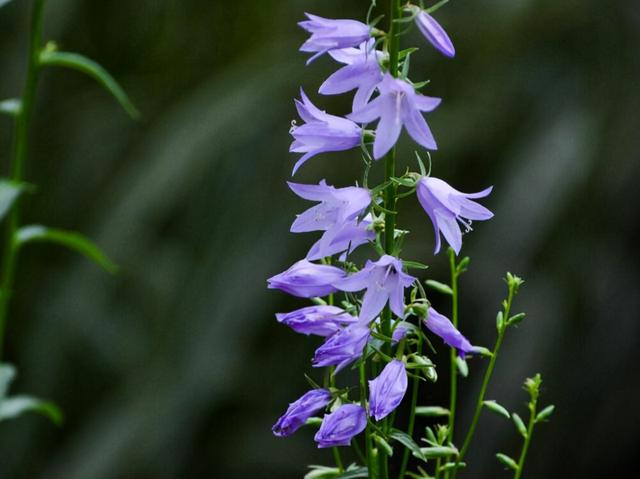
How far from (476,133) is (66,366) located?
0.76m

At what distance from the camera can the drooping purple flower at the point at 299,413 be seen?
17.1 inches

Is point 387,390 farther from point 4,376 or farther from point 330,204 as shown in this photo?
point 4,376

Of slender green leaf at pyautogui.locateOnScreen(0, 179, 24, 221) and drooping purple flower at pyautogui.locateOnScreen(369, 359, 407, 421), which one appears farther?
slender green leaf at pyautogui.locateOnScreen(0, 179, 24, 221)

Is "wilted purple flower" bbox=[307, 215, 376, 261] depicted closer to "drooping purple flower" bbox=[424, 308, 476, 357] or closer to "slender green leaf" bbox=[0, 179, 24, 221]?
"drooping purple flower" bbox=[424, 308, 476, 357]

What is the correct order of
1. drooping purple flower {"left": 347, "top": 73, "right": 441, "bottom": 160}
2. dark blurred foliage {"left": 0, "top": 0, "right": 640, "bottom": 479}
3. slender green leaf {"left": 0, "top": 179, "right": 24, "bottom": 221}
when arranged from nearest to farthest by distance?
1. drooping purple flower {"left": 347, "top": 73, "right": 441, "bottom": 160}
2. slender green leaf {"left": 0, "top": 179, "right": 24, "bottom": 221}
3. dark blurred foliage {"left": 0, "top": 0, "right": 640, "bottom": 479}

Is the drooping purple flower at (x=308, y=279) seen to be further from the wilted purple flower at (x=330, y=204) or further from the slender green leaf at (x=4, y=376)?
the slender green leaf at (x=4, y=376)

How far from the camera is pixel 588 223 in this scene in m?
1.40

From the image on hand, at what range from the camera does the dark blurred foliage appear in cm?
135

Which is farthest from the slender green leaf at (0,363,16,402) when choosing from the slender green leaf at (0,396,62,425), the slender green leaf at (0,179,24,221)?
the slender green leaf at (0,179,24,221)

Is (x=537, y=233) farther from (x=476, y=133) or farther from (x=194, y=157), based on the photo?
(x=194, y=157)

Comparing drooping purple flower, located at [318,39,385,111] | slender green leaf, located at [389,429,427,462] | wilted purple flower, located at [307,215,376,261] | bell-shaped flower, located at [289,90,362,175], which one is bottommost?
slender green leaf, located at [389,429,427,462]

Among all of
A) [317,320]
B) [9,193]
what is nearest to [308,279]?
[317,320]

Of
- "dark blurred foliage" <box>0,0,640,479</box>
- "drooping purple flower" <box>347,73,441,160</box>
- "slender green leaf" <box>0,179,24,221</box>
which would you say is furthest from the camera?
"dark blurred foliage" <box>0,0,640,479</box>

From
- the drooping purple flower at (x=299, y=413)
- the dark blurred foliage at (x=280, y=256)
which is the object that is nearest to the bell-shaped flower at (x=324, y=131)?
the drooping purple flower at (x=299, y=413)
